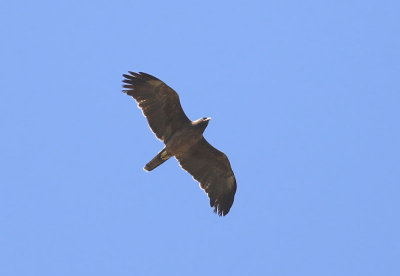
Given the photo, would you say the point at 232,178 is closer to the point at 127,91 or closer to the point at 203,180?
the point at 203,180

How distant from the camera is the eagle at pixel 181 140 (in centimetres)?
2378

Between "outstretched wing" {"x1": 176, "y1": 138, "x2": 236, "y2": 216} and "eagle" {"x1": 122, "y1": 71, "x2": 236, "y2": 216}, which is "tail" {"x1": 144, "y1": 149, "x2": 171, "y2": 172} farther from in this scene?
"outstretched wing" {"x1": 176, "y1": 138, "x2": 236, "y2": 216}

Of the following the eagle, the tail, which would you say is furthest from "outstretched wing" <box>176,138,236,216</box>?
the tail

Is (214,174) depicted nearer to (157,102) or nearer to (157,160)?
(157,160)

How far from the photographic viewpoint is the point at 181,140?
23.9 m

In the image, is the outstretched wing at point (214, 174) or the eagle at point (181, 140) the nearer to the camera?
the eagle at point (181, 140)

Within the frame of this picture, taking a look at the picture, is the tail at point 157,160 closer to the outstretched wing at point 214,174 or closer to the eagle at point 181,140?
the eagle at point 181,140

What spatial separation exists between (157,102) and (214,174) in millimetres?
2846

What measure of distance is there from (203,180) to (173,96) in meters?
2.81

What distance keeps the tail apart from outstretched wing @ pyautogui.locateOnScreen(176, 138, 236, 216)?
0.64 metres

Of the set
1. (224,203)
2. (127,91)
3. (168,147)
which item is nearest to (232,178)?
(224,203)

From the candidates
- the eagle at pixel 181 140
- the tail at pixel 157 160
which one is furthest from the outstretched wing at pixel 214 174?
the tail at pixel 157 160

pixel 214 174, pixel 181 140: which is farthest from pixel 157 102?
pixel 214 174

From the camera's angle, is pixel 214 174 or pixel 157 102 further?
pixel 214 174
